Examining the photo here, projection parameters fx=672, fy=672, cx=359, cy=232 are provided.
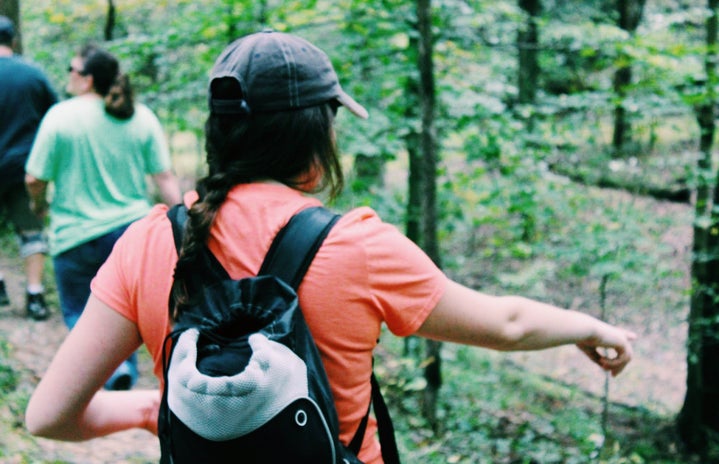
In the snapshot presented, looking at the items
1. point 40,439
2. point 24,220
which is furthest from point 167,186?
point 24,220

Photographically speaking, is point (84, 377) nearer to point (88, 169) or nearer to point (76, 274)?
point (76, 274)

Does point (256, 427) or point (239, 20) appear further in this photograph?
point (239, 20)

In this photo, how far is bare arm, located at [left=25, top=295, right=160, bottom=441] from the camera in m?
1.49

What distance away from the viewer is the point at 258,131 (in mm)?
1469

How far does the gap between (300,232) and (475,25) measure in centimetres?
559

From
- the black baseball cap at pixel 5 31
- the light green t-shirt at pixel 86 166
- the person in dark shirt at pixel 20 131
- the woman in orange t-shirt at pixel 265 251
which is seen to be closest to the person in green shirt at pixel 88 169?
the light green t-shirt at pixel 86 166

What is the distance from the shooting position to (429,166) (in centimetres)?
529

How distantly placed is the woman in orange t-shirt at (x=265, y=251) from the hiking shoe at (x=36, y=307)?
4.76m

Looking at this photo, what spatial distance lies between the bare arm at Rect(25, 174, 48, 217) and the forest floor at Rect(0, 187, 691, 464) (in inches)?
47.1

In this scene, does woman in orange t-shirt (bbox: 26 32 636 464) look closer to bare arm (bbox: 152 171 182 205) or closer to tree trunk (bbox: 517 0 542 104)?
bare arm (bbox: 152 171 182 205)

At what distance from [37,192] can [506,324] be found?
3.44 metres

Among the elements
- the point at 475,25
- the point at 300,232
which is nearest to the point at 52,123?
the point at 300,232

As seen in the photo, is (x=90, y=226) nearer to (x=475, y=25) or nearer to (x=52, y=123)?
(x=52, y=123)

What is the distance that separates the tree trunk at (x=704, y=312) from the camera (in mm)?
5938
